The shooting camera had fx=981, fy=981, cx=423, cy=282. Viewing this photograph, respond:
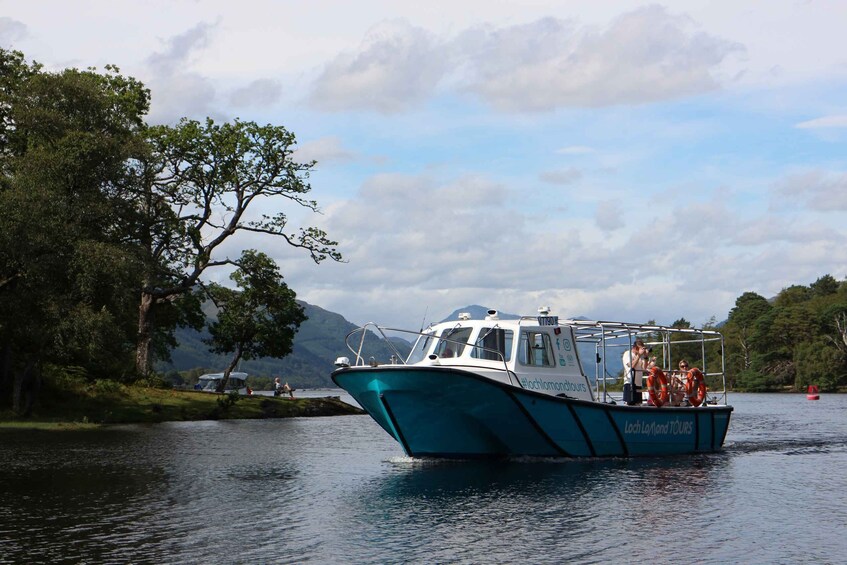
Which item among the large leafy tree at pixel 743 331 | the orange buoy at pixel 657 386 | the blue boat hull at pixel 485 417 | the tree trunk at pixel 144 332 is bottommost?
the blue boat hull at pixel 485 417

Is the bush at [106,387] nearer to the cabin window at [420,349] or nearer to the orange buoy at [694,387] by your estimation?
the cabin window at [420,349]

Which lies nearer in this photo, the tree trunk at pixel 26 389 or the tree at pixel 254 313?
the tree trunk at pixel 26 389

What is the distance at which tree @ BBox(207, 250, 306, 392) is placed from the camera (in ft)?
226

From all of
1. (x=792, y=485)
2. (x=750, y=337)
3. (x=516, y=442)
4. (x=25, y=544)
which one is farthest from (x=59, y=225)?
(x=750, y=337)

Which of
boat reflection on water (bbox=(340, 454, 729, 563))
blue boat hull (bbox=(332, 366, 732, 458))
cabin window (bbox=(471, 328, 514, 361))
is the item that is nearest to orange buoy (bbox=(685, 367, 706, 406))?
blue boat hull (bbox=(332, 366, 732, 458))

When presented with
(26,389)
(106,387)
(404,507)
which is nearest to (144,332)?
(106,387)

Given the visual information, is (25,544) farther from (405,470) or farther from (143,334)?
(143,334)

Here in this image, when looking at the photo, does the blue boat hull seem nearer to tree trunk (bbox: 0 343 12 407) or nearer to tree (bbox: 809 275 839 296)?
tree trunk (bbox: 0 343 12 407)

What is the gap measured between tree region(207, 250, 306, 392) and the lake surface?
3006cm

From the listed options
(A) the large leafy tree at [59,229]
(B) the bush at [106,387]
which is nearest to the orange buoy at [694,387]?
(A) the large leafy tree at [59,229]

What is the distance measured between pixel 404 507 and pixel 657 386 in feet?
44.5

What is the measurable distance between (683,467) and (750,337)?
13926 cm

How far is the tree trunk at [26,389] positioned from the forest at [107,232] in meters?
0.10

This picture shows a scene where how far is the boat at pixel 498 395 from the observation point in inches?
1150
